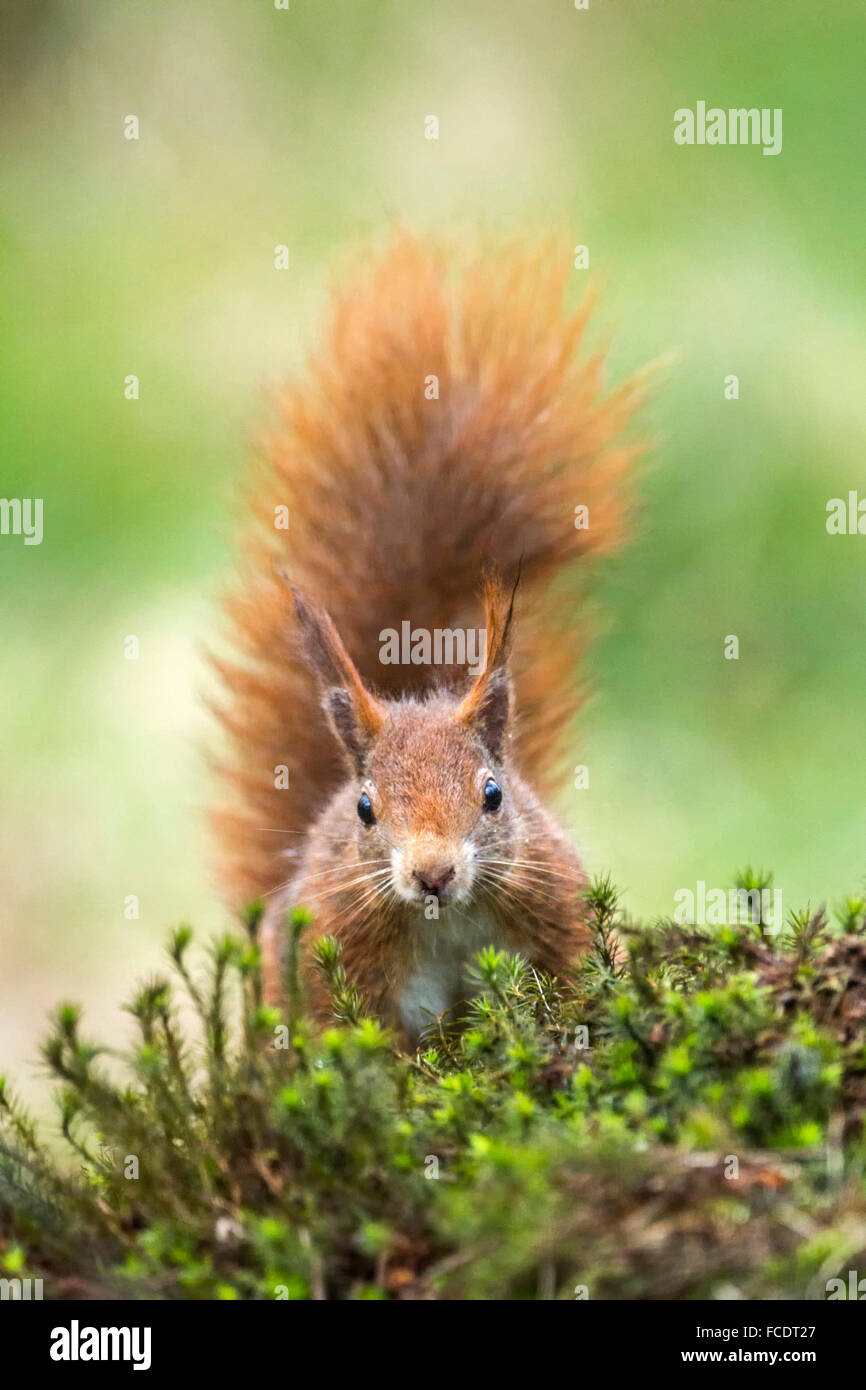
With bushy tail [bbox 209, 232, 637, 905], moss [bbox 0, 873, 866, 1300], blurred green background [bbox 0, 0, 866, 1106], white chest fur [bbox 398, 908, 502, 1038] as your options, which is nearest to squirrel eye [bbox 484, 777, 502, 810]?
white chest fur [bbox 398, 908, 502, 1038]

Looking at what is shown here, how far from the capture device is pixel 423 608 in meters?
2.98

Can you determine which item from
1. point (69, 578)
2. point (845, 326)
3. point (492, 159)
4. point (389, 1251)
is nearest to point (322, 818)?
point (389, 1251)

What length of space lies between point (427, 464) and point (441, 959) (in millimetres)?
975

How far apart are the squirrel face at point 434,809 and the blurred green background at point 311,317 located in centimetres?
184

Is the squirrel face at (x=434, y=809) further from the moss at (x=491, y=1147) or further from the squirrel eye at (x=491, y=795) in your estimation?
the moss at (x=491, y=1147)

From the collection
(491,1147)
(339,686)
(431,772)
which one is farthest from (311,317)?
(491,1147)

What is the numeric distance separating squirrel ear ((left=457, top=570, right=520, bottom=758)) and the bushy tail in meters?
0.29

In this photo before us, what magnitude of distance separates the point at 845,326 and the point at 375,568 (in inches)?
130

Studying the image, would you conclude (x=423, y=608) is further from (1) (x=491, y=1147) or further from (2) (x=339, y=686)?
(1) (x=491, y=1147)

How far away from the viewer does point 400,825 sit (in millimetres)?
2439

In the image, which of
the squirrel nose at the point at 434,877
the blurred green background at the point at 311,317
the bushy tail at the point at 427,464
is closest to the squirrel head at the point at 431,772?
the squirrel nose at the point at 434,877

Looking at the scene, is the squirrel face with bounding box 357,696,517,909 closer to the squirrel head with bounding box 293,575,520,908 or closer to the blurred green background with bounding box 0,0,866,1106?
the squirrel head with bounding box 293,575,520,908

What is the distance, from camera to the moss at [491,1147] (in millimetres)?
1266

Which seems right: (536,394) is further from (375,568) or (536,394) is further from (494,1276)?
(494,1276)
